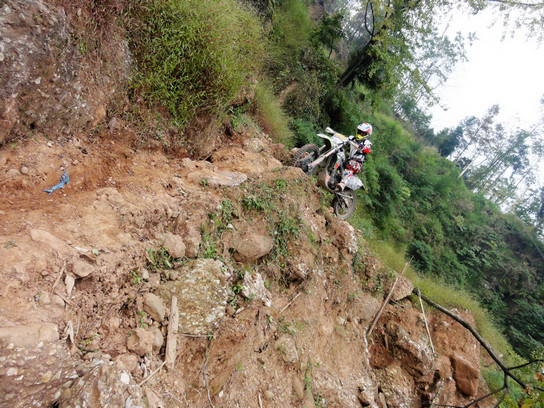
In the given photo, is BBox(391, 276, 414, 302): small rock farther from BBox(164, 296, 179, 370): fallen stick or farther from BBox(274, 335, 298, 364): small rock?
BBox(164, 296, 179, 370): fallen stick

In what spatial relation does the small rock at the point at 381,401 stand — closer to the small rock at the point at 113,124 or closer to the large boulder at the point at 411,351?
the large boulder at the point at 411,351

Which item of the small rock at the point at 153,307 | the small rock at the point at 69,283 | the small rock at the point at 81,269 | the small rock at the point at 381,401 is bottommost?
the small rock at the point at 381,401

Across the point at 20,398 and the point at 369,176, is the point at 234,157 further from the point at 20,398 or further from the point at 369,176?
the point at 369,176

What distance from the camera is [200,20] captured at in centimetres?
452

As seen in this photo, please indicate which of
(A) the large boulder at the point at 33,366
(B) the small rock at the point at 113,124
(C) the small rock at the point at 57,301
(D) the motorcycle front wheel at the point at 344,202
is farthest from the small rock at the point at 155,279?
(D) the motorcycle front wheel at the point at 344,202

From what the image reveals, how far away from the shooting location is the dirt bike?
21.7 feet

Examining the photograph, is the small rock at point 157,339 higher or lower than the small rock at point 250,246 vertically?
lower

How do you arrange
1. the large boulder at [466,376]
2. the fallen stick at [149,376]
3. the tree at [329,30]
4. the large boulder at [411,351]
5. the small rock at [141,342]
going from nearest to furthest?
1. the fallen stick at [149,376]
2. the small rock at [141,342]
3. the large boulder at [411,351]
4. the large boulder at [466,376]
5. the tree at [329,30]

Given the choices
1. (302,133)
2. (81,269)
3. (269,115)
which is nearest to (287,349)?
(81,269)

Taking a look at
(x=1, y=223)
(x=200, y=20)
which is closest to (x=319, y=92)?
(x=200, y=20)

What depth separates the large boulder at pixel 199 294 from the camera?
2.80 m

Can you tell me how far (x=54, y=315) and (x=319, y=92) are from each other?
1044 cm

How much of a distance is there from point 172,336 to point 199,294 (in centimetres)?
45

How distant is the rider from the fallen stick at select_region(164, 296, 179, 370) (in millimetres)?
5092
